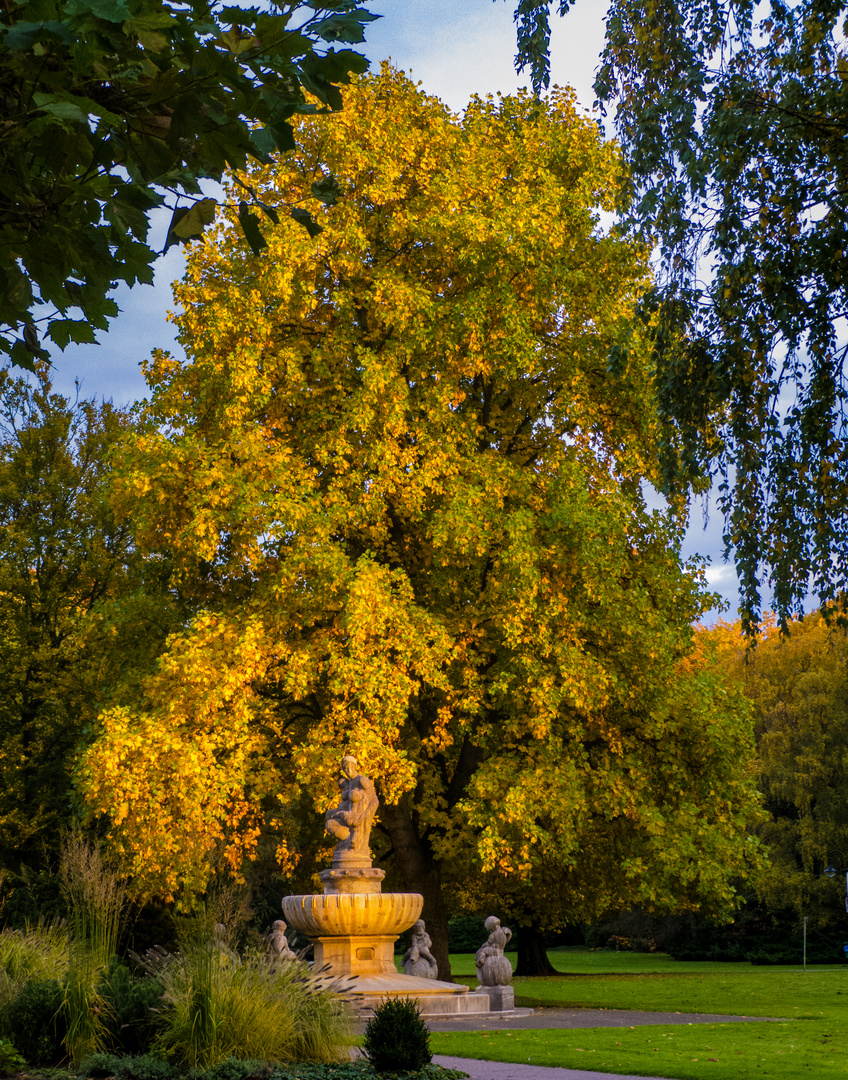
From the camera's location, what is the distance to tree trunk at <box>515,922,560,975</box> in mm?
29594

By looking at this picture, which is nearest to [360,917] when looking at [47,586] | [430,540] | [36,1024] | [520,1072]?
[520,1072]

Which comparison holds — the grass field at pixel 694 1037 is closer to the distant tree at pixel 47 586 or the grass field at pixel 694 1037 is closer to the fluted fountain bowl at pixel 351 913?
the fluted fountain bowl at pixel 351 913

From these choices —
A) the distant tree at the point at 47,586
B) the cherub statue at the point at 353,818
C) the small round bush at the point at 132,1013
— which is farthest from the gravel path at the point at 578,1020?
the distant tree at the point at 47,586

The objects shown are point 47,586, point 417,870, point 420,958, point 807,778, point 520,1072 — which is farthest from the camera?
point 807,778

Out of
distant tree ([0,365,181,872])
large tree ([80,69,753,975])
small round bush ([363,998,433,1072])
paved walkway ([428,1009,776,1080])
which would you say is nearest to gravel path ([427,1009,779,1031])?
paved walkway ([428,1009,776,1080])

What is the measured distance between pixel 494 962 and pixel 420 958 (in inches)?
42.2

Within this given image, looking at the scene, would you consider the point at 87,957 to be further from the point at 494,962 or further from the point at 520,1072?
the point at 494,962

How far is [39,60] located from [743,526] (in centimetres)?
697

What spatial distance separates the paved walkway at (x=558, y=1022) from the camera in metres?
9.06

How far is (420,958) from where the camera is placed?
1622 centimetres

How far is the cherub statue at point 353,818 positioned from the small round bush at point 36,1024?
6037 millimetres

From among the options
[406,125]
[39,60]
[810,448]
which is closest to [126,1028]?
[810,448]

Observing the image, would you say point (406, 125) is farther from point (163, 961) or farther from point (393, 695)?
point (163, 961)

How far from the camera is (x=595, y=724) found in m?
18.8
